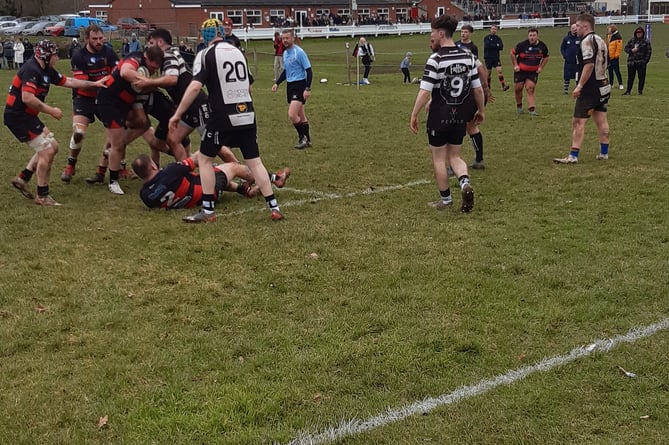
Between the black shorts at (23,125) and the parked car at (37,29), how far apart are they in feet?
164

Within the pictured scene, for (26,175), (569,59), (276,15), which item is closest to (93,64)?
(26,175)

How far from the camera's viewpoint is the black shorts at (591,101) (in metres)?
9.70

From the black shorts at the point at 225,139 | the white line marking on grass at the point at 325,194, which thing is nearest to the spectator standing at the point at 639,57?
the white line marking on grass at the point at 325,194

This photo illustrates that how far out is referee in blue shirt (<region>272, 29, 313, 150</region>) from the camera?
12039 mm

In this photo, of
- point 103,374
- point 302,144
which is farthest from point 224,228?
point 302,144

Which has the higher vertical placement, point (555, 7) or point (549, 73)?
point (555, 7)

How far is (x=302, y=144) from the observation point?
12.2m

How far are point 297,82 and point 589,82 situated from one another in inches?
195

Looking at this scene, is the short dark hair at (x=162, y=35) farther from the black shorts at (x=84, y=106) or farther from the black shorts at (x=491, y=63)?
the black shorts at (x=491, y=63)

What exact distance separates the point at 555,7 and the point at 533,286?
8391 centimetres

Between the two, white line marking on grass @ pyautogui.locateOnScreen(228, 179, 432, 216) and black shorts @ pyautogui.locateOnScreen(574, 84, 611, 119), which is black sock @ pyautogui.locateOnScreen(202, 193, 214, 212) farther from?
black shorts @ pyautogui.locateOnScreen(574, 84, 611, 119)

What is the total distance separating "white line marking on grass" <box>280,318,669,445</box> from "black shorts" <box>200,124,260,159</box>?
4095 millimetres

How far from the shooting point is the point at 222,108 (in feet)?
22.8

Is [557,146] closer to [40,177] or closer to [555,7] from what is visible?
[40,177]
